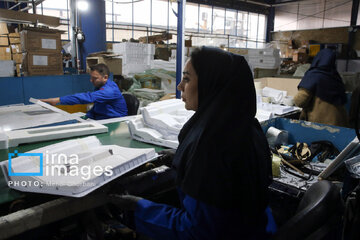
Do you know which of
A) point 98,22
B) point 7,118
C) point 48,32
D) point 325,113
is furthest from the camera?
point 98,22

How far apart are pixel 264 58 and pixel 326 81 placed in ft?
10.3

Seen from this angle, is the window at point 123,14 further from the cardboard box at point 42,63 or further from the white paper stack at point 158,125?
the white paper stack at point 158,125

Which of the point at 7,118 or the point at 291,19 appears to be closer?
the point at 7,118

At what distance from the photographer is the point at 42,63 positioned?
3.86 metres

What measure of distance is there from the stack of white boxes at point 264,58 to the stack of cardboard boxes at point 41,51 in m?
3.83

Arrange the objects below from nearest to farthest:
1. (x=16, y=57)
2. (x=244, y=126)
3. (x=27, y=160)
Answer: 1. (x=244, y=126)
2. (x=27, y=160)
3. (x=16, y=57)

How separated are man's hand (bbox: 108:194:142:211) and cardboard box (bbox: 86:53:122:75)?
3.77 metres

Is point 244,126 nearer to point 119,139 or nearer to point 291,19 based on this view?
point 119,139

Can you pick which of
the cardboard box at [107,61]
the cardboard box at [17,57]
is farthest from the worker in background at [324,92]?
the cardboard box at [17,57]

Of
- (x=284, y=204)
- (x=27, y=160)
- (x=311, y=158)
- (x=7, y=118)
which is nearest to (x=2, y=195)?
(x=27, y=160)

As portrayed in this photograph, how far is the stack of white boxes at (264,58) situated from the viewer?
5895 millimetres

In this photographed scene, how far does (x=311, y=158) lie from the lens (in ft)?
7.61

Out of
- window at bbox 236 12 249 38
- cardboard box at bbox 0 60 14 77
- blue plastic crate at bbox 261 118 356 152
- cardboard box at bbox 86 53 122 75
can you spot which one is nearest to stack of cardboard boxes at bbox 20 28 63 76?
cardboard box at bbox 0 60 14 77

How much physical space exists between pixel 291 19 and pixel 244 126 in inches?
625
